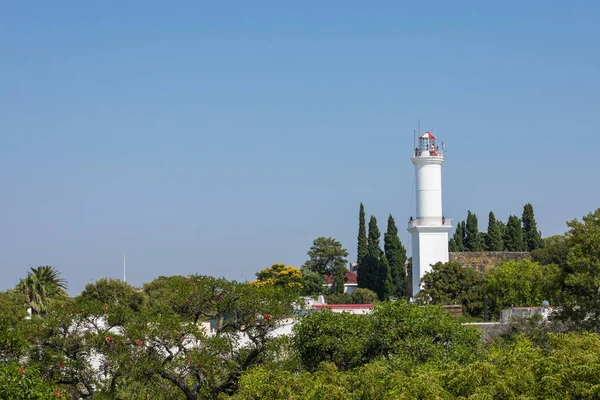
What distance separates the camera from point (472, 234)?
285 feet

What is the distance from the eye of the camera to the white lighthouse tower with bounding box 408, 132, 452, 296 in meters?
69.2

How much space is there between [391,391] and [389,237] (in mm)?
62064

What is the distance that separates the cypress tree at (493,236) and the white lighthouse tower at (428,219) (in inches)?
614

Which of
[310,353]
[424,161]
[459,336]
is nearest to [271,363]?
[310,353]

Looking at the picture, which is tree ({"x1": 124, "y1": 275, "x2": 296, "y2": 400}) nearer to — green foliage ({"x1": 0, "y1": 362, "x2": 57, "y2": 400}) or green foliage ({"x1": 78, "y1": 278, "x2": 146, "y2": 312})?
green foliage ({"x1": 0, "y1": 362, "x2": 57, "y2": 400})

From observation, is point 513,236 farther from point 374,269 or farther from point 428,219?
point 428,219

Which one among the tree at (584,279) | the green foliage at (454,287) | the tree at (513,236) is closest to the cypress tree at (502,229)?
the tree at (513,236)

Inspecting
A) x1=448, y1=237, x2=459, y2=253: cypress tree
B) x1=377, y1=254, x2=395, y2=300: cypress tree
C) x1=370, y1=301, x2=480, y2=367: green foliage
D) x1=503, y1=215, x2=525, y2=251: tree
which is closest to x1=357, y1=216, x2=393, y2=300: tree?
x1=377, y1=254, x2=395, y2=300: cypress tree

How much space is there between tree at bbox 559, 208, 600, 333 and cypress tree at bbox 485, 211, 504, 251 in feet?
151

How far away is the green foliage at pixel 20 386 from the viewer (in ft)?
68.7

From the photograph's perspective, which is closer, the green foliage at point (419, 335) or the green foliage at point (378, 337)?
the green foliage at point (419, 335)

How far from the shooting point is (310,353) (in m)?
28.3

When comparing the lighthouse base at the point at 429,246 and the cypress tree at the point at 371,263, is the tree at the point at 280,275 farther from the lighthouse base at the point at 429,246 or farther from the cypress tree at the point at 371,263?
the lighthouse base at the point at 429,246

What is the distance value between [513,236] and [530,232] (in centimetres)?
319
